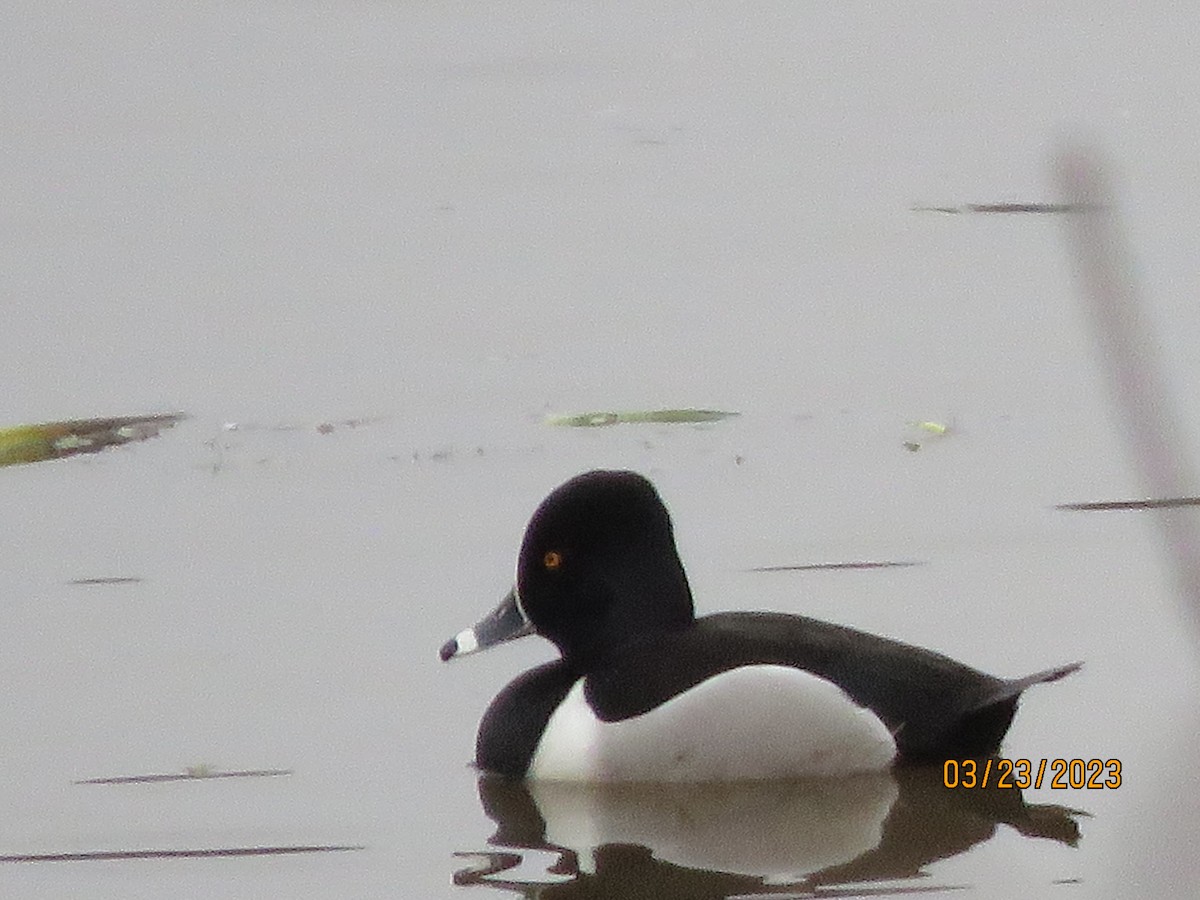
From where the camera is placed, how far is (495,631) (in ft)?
18.2

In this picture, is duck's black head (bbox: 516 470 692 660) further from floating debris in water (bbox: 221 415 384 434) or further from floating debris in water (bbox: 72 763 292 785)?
floating debris in water (bbox: 221 415 384 434)

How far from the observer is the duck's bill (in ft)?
18.1

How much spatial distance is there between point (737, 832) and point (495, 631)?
0.88 meters

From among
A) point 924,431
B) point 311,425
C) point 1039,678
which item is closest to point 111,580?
point 311,425

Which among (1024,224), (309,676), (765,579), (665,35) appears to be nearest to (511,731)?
(309,676)

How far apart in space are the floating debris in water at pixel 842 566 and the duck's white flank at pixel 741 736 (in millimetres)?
1320

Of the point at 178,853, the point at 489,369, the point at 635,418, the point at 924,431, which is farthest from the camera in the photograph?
the point at 489,369

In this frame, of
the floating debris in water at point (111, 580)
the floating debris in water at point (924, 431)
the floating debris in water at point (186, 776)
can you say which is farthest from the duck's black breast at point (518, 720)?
the floating debris in water at point (924, 431)

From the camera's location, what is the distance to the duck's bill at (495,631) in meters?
5.51

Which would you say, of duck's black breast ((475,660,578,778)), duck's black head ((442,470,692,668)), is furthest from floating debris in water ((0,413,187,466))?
duck's black breast ((475,660,578,778))

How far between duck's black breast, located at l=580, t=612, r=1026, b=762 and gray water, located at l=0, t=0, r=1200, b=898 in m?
0.22

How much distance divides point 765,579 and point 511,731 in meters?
1.31

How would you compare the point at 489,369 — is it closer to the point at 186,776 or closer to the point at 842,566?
the point at 842,566

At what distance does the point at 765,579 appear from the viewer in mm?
6395
